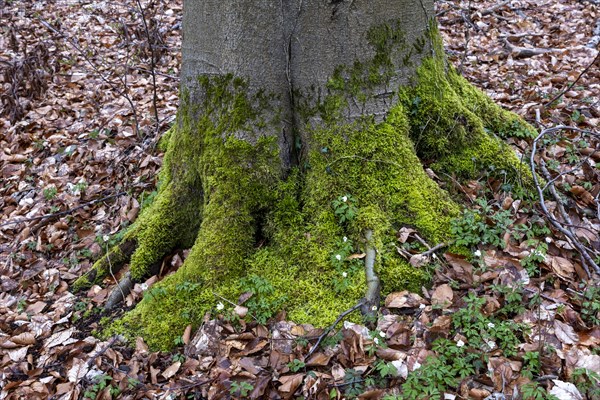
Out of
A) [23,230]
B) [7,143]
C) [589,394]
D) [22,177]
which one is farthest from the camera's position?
[7,143]

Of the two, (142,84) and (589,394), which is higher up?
(142,84)

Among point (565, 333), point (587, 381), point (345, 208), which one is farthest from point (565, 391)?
point (345, 208)

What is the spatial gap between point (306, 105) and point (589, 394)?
92.8 inches

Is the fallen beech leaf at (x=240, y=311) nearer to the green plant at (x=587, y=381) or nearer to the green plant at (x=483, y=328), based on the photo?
the green plant at (x=483, y=328)

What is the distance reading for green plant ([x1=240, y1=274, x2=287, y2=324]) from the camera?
3.05m

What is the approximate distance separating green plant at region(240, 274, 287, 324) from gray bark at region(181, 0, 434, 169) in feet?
3.13

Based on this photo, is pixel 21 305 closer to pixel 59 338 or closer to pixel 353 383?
pixel 59 338

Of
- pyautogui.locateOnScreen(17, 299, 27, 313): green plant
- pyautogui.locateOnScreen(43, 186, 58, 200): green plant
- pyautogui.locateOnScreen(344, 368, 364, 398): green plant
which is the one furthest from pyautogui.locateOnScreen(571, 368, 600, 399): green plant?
Result: pyautogui.locateOnScreen(43, 186, 58, 200): green plant

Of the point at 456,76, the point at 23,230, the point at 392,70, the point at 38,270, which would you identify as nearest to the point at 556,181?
the point at 456,76

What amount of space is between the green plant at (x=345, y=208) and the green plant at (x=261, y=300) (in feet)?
2.14

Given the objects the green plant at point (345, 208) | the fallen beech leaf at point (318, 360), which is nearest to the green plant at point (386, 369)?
the fallen beech leaf at point (318, 360)

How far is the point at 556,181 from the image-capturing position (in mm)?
3693

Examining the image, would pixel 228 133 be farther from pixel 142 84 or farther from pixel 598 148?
pixel 142 84

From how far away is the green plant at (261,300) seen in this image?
10.0ft
